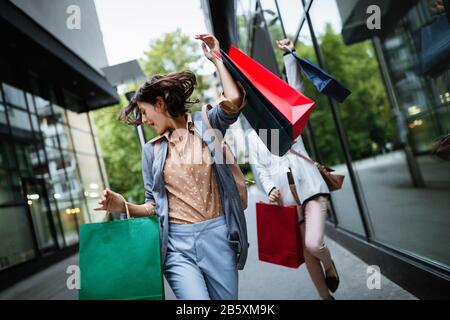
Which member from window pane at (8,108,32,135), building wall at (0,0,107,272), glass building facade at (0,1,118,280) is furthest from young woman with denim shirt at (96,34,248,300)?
window pane at (8,108,32,135)

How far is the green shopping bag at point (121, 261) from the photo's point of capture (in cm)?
188

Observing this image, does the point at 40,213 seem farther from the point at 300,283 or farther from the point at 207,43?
the point at 207,43

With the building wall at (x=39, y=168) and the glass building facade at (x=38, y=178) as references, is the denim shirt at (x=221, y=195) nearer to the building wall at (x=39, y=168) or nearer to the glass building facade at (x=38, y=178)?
the building wall at (x=39, y=168)

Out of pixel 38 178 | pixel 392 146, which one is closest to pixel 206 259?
pixel 392 146

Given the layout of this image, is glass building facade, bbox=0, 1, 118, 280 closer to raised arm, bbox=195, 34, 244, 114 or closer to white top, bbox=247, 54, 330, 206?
white top, bbox=247, 54, 330, 206

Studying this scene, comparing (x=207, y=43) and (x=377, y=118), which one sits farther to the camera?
(x=377, y=118)

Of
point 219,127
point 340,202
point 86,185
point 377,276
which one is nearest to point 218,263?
point 219,127

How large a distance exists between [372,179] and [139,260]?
24.0 feet

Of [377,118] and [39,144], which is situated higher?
[39,144]

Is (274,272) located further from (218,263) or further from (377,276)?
(218,263)

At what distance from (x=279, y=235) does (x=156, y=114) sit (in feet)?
4.66

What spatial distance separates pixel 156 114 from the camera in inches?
88.1

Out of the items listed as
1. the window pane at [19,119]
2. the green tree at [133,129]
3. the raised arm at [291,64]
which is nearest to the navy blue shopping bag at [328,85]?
the raised arm at [291,64]
